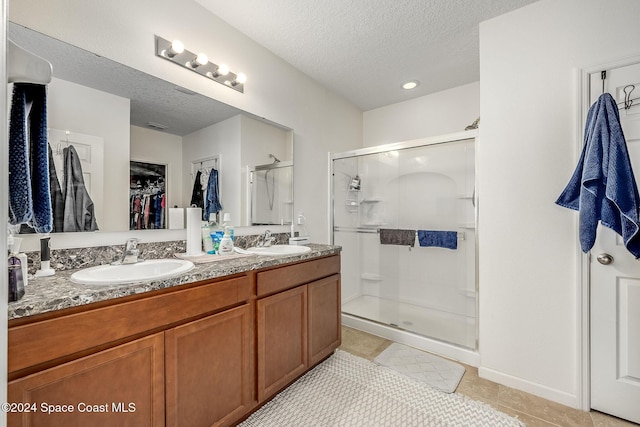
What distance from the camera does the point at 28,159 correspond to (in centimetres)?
88

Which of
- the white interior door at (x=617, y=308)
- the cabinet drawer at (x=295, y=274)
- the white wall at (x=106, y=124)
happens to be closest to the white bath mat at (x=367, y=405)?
the white interior door at (x=617, y=308)

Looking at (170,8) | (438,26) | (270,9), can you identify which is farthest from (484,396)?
(170,8)

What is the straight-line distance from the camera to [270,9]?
1.82 metres

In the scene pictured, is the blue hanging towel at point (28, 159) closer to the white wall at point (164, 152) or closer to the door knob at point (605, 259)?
the white wall at point (164, 152)

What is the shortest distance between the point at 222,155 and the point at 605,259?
2.42m

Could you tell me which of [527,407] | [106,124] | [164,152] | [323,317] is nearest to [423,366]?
[527,407]

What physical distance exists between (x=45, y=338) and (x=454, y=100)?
11.4 ft

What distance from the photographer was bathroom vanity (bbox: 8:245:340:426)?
830 mm

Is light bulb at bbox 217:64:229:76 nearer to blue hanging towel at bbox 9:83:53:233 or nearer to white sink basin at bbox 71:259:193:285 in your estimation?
blue hanging towel at bbox 9:83:53:233

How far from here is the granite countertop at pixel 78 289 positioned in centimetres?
81

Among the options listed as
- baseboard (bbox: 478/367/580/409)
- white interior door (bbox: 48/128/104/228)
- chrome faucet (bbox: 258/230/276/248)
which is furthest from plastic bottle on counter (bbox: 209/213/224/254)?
baseboard (bbox: 478/367/580/409)

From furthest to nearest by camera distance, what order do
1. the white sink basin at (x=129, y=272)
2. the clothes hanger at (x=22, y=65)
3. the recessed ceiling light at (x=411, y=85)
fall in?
the recessed ceiling light at (x=411, y=85) → the white sink basin at (x=129, y=272) → the clothes hanger at (x=22, y=65)

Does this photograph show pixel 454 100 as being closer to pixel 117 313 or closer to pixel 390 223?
pixel 390 223

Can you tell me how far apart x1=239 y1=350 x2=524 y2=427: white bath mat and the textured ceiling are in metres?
2.50
